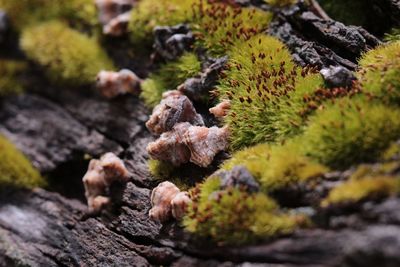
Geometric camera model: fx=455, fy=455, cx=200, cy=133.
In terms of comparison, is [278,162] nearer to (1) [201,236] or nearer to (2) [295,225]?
(2) [295,225]

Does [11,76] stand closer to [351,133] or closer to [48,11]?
[48,11]

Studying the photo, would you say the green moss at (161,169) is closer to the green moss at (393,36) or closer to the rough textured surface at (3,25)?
the green moss at (393,36)

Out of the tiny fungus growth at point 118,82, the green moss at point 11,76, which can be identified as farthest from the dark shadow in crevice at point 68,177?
the green moss at point 11,76

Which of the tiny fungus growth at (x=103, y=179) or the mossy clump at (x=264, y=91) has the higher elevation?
the mossy clump at (x=264, y=91)

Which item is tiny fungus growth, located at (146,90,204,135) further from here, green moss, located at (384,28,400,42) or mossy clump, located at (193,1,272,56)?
green moss, located at (384,28,400,42)

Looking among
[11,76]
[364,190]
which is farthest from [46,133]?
[364,190]
